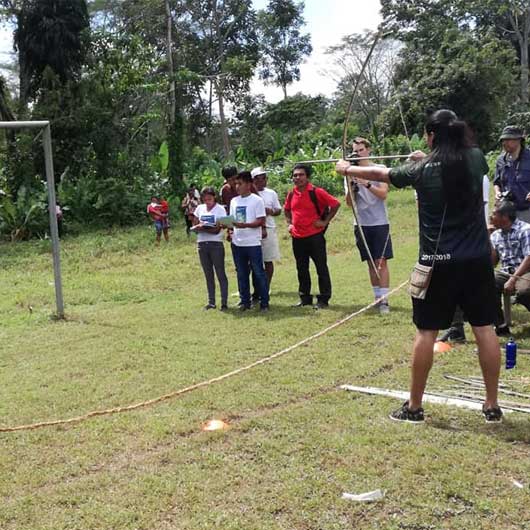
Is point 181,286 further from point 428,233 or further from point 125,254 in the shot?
point 428,233

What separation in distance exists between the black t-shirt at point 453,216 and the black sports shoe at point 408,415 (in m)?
0.94

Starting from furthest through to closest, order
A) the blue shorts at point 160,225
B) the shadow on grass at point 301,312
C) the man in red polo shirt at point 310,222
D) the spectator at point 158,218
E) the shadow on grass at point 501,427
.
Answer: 1. the blue shorts at point 160,225
2. the spectator at point 158,218
3. the man in red polo shirt at point 310,222
4. the shadow on grass at point 301,312
5. the shadow on grass at point 501,427

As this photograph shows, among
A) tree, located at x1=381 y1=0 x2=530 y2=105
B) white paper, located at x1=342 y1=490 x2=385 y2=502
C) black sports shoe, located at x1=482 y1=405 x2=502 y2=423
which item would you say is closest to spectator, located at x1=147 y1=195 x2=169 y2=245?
black sports shoe, located at x1=482 y1=405 x2=502 y2=423

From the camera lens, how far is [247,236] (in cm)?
802

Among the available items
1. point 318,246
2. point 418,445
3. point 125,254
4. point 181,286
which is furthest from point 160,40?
point 418,445

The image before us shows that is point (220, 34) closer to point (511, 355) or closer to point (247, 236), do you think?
point (247, 236)

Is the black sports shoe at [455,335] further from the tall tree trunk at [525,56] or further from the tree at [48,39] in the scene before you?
the tall tree trunk at [525,56]

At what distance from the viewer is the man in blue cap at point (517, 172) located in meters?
6.73

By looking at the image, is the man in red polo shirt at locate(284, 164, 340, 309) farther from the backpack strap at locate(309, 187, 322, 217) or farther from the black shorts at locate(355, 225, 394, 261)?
the black shorts at locate(355, 225, 394, 261)

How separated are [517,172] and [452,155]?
10.4 feet

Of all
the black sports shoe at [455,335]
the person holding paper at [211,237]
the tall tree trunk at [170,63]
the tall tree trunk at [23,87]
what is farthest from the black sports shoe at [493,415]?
the tall tree trunk at [170,63]

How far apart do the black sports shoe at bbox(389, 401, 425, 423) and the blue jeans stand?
3905mm

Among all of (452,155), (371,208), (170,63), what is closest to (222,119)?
(170,63)

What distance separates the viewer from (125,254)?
14.1 m
